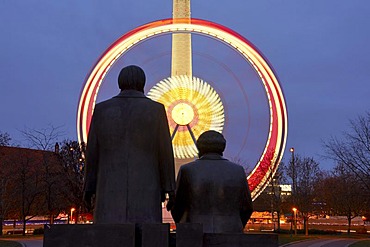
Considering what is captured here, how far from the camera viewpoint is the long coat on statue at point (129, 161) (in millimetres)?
5522

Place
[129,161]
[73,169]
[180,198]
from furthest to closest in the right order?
[73,169], [180,198], [129,161]

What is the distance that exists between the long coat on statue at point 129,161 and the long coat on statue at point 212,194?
1.59 feet

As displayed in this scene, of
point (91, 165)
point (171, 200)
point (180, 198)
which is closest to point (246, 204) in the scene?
point (180, 198)

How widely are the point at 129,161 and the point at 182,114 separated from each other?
19407 millimetres

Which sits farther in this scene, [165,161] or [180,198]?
[180,198]

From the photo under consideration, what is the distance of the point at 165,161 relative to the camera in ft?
18.8

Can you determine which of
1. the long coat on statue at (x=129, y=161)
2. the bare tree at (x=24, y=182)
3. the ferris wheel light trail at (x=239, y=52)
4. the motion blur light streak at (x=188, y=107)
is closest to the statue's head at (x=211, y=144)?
Result: the long coat on statue at (x=129, y=161)

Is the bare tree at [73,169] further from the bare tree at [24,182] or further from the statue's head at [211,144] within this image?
the statue's head at [211,144]

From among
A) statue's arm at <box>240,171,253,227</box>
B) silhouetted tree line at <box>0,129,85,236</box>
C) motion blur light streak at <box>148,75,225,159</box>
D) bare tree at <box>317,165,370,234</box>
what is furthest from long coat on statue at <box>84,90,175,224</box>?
bare tree at <box>317,165,370,234</box>

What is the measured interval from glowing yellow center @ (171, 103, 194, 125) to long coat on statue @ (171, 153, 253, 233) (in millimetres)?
18648

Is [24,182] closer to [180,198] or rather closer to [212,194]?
[180,198]

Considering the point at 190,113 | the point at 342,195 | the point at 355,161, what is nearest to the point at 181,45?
the point at 190,113

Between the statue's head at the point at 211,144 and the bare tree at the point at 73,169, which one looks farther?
the bare tree at the point at 73,169

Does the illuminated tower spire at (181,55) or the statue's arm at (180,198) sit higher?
the illuminated tower spire at (181,55)
